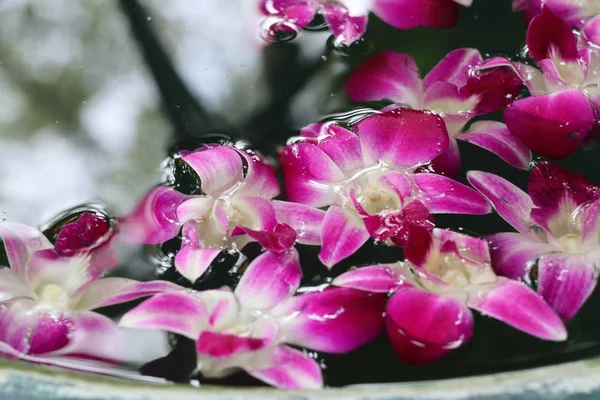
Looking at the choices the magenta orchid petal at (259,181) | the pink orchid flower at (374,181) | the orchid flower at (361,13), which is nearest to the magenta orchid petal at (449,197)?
the pink orchid flower at (374,181)

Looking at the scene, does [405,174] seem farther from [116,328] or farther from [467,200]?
[116,328]

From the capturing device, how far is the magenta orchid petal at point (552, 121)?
56 cm

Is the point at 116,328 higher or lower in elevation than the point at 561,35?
lower

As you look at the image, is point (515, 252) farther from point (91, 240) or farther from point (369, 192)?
point (91, 240)

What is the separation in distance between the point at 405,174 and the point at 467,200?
0.16ft

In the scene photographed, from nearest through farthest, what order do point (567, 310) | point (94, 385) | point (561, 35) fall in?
point (94, 385), point (567, 310), point (561, 35)

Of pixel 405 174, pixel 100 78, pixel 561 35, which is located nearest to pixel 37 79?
pixel 100 78

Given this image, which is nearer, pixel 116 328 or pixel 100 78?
pixel 116 328

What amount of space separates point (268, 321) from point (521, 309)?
15 cm

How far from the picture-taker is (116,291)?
0.49m

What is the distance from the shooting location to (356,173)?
0.54 meters

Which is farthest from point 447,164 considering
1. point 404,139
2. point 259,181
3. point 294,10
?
point 294,10

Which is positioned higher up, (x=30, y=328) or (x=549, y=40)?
(x=549, y=40)

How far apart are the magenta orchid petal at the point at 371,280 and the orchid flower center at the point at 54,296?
175mm
